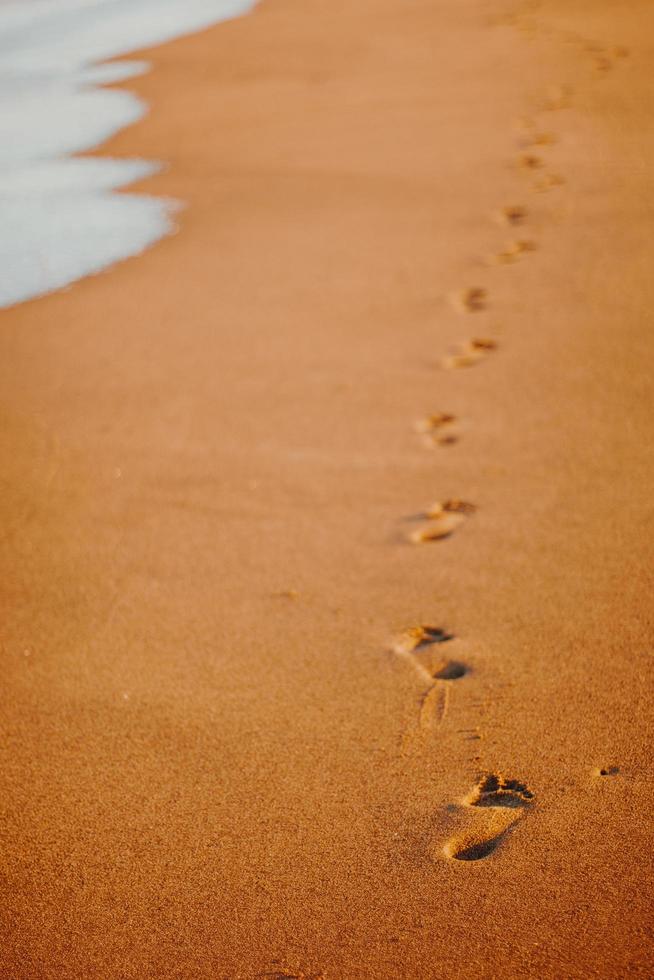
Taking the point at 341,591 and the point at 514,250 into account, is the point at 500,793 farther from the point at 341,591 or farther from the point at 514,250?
the point at 514,250

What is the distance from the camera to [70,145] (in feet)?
22.0

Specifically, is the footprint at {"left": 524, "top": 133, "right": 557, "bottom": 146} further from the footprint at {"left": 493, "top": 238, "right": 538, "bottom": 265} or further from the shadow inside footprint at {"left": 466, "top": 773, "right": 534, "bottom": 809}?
the shadow inside footprint at {"left": 466, "top": 773, "right": 534, "bottom": 809}

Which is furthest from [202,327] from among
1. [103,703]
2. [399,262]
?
[103,703]

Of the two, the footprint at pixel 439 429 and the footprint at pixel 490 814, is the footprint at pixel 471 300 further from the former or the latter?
the footprint at pixel 490 814

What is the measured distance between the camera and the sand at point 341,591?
5.57 feet

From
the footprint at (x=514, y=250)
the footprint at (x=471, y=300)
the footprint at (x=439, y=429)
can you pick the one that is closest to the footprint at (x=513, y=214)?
the footprint at (x=514, y=250)

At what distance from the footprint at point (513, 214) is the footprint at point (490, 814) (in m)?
3.33

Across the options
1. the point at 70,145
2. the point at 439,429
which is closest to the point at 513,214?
the point at 439,429

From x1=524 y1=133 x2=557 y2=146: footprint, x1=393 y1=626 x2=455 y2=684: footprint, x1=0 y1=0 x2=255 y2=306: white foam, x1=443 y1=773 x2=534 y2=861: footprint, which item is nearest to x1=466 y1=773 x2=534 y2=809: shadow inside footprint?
x1=443 y1=773 x2=534 y2=861: footprint

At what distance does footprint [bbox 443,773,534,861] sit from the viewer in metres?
1.75

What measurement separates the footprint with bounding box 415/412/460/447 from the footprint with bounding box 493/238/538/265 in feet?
4.40

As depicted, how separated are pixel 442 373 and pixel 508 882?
205cm

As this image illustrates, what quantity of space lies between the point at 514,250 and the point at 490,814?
120 inches

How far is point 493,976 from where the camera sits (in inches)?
61.2
